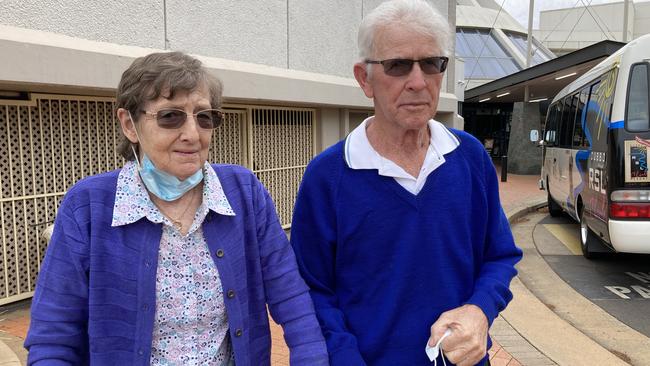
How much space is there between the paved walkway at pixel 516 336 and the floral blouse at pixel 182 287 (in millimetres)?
2453

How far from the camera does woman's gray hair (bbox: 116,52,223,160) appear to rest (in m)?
1.64

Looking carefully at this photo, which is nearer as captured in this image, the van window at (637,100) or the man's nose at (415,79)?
the man's nose at (415,79)

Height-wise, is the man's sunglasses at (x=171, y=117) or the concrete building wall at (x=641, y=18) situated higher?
the concrete building wall at (x=641, y=18)

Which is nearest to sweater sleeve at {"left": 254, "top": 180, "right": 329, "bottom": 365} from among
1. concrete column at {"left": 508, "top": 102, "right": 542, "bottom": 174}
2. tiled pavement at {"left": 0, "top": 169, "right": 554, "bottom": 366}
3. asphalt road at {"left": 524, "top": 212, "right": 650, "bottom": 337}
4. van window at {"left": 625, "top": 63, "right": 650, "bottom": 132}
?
tiled pavement at {"left": 0, "top": 169, "right": 554, "bottom": 366}

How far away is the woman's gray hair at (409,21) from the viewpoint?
1738mm

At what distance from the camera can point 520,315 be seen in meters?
5.12

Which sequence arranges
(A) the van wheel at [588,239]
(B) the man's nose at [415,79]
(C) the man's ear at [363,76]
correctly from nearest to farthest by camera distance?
(B) the man's nose at [415,79], (C) the man's ear at [363,76], (A) the van wheel at [588,239]

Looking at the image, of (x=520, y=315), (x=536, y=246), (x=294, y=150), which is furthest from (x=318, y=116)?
(x=520, y=315)

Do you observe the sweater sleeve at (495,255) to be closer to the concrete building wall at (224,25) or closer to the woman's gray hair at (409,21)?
the woman's gray hair at (409,21)

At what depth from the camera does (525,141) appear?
71.5 feet

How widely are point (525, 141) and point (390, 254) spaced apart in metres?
21.7

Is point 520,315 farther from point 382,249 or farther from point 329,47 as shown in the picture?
point 329,47

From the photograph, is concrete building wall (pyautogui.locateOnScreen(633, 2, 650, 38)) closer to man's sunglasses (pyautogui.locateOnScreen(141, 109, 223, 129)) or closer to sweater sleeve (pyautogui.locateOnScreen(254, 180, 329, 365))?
sweater sleeve (pyautogui.locateOnScreen(254, 180, 329, 365))

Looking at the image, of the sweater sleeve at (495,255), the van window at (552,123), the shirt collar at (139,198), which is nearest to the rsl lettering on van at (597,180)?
the van window at (552,123)
